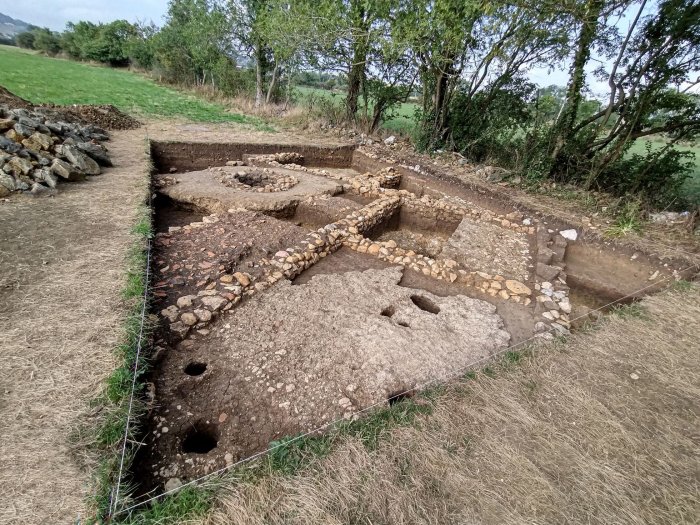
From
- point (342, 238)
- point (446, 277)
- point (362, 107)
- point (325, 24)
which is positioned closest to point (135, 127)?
point (325, 24)

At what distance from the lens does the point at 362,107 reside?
42.5 feet

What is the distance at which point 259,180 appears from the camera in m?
7.78

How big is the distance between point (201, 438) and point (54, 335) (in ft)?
4.65

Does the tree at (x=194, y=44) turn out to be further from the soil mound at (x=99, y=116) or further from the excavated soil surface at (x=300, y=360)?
the excavated soil surface at (x=300, y=360)

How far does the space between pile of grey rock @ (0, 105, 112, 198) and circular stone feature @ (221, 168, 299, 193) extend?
7.62 feet

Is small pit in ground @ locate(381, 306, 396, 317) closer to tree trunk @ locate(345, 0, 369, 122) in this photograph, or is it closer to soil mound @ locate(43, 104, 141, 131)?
tree trunk @ locate(345, 0, 369, 122)

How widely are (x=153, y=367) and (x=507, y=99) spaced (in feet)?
36.2

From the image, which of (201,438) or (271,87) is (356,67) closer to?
(271,87)

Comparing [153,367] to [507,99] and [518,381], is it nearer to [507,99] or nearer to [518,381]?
[518,381]

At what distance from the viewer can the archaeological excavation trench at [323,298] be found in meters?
2.65

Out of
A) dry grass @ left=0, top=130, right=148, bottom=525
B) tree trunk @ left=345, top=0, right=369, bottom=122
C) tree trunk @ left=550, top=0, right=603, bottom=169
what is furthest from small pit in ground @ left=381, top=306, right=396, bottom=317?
tree trunk @ left=345, top=0, right=369, bottom=122

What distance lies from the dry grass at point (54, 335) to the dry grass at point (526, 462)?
87 cm

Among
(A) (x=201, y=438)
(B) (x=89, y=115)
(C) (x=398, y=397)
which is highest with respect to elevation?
(B) (x=89, y=115)

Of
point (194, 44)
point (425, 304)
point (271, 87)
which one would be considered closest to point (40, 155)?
point (425, 304)
